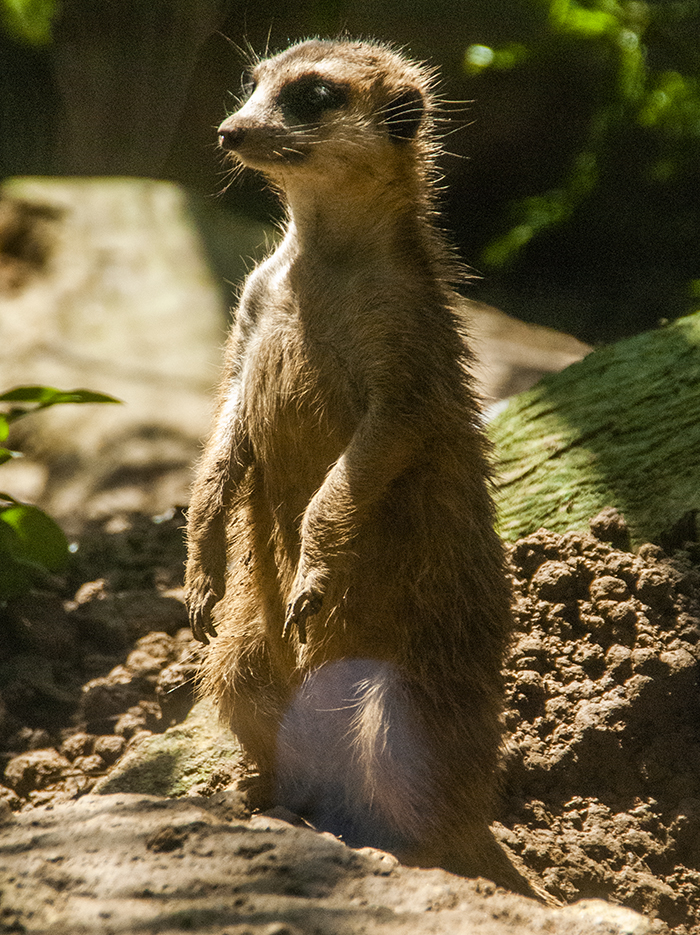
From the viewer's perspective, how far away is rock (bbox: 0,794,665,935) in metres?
1.95

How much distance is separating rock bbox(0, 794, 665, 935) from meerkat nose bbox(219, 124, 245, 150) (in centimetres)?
195

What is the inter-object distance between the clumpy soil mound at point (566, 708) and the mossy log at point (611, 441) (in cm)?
15

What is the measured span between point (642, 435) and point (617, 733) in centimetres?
137

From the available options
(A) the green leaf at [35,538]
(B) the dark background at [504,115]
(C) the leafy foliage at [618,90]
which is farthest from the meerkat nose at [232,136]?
(C) the leafy foliage at [618,90]

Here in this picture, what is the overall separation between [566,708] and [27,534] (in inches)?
93.8

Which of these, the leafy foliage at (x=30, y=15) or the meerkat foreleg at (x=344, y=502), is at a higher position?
the leafy foliage at (x=30, y=15)

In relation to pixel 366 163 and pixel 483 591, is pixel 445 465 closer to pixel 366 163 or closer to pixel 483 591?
pixel 483 591

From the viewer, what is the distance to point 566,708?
3.43m

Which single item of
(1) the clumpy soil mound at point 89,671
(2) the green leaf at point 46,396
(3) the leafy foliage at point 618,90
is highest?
(3) the leafy foliage at point 618,90

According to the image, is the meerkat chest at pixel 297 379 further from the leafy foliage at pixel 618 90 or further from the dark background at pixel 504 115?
the leafy foliage at pixel 618 90

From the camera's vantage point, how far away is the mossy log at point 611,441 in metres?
3.82

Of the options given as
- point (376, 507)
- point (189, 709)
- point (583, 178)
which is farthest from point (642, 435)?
point (583, 178)

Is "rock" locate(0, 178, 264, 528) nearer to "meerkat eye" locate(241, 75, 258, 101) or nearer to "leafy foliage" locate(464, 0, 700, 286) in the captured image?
"leafy foliage" locate(464, 0, 700, 286)

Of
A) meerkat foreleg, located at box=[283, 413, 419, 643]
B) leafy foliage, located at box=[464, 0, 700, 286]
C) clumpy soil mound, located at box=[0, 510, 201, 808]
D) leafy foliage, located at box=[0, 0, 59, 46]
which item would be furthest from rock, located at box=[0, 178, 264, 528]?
meerkat foreleg, located at box=[283, 413, 419, 643]
